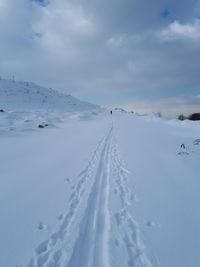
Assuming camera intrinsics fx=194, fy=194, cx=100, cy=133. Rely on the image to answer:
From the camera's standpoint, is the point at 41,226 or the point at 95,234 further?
the point at 41,226

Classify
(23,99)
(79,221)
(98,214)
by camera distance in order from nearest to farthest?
(79,221)
(98,214)
(23,99)

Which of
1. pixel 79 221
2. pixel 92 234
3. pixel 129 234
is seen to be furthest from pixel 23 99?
pixel 129 234

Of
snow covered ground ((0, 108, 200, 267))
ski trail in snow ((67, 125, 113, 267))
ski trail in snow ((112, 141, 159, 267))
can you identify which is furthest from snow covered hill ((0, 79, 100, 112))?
ski trail in snow ((112, 141, 159, 267))

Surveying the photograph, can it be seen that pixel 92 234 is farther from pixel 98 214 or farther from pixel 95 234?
pixel 98 214

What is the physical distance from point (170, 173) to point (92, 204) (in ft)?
11.6

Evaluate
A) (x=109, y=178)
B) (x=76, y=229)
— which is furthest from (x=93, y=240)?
(x=109, y=178)

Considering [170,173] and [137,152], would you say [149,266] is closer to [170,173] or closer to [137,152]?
[170,173]

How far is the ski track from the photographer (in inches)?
113

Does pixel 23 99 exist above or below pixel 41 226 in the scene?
above

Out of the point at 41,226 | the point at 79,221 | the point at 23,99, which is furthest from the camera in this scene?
the point at 23,99

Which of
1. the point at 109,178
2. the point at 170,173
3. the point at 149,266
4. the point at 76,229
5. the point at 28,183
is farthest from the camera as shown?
the point at 170,173

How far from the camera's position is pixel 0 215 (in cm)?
392

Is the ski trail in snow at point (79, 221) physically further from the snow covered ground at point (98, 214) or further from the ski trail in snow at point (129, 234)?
the ski trail in snow at point (129, 234)

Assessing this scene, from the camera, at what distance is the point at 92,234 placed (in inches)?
136
